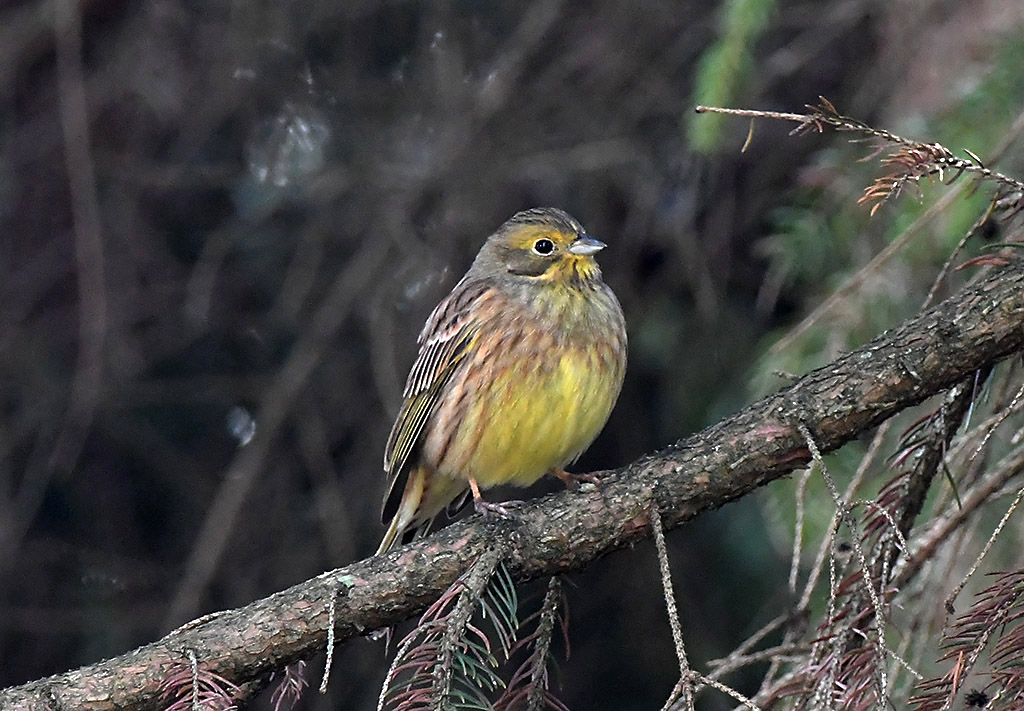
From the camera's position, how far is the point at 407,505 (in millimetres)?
4336

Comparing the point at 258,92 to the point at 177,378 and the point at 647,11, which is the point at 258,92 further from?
the point at 647,11

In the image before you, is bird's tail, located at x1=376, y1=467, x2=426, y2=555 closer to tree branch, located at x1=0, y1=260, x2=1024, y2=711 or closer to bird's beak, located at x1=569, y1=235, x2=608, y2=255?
bird's beak, located at x1=569, y1=235, x2=608, y2=255

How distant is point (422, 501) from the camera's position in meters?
4.36

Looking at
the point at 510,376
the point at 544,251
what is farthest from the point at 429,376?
the point at 544,251

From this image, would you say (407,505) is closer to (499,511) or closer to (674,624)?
(499,511)

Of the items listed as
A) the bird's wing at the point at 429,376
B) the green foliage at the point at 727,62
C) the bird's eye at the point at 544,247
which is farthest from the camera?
the bird's eye at the point at 544,247

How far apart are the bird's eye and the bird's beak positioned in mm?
66

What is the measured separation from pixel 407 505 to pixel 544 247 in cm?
97

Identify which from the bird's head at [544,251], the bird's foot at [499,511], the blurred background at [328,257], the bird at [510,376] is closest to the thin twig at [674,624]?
the bird's foot at [499,511]

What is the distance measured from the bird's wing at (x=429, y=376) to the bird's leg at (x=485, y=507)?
0.25 m

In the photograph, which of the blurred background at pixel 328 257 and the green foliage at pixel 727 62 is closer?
the green foliage at pixel 727 62

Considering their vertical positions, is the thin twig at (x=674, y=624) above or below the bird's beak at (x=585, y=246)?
below

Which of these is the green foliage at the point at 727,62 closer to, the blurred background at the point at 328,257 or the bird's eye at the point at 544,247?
the bird's eye at the point at 544,247

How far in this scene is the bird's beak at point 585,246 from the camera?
4227mm
